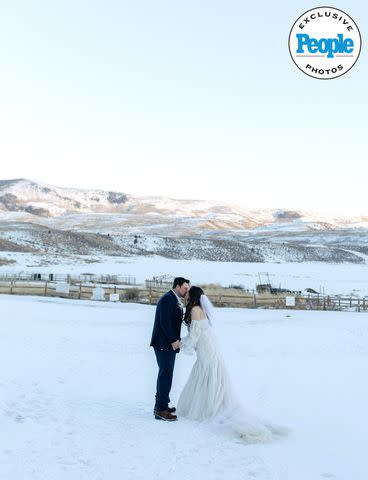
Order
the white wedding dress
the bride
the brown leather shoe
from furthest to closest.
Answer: the brown leather shoe, the bride, the white wedding dress

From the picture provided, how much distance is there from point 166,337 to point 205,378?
69 centimetres

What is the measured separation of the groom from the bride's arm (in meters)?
0.11

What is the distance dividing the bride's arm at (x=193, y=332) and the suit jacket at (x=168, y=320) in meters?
0.13

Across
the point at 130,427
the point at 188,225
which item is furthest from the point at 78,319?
the point at 188,225

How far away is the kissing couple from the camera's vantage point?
23.3 feet

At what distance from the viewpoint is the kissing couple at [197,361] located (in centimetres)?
709

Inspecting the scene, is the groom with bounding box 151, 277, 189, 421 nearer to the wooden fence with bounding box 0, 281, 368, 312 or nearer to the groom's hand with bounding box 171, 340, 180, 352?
the groom's hand with bounding box 171, 340, 180, 352

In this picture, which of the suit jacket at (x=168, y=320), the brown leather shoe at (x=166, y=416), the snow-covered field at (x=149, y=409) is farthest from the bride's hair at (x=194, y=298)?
the snow-covered field at (x=149, y=409)

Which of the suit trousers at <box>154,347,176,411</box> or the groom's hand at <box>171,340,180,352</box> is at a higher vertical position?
the groom's hand at <box>171,340,180,352</box>

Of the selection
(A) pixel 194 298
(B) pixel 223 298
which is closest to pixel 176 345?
(A) pixel 194 298

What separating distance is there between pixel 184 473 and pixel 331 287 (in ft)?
138

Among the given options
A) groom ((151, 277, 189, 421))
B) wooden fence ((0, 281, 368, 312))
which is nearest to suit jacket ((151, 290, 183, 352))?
groom ((151, 277, 189, 421))

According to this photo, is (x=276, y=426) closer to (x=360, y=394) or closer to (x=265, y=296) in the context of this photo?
(x=360, y=394)

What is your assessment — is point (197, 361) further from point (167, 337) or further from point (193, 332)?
point (167, 337)
